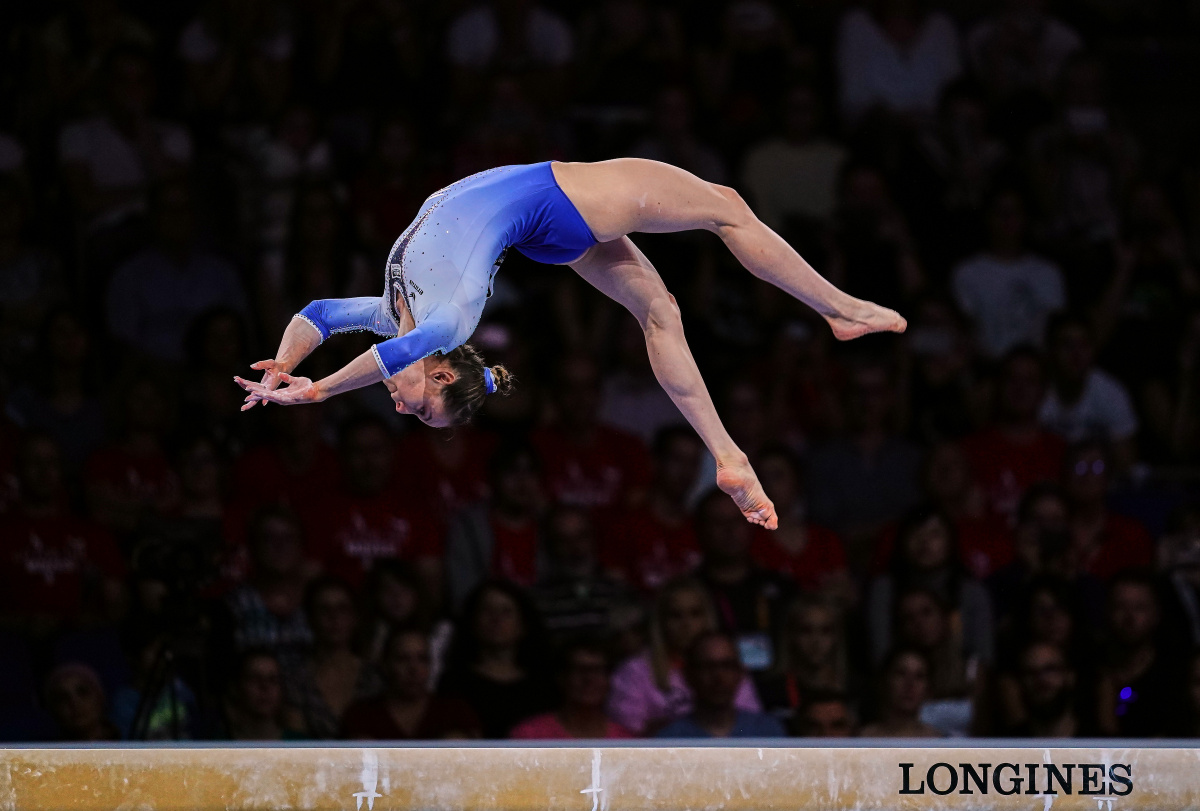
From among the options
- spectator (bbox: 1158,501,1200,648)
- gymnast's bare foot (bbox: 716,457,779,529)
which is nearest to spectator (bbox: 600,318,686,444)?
spectator (bbox: 1158,501,1200,648)

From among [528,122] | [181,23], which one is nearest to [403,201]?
[528,122]

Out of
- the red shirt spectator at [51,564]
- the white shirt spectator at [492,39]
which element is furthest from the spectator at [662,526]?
the white shirt spectator at [492,39]

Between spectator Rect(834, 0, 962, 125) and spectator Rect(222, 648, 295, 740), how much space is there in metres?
4.84

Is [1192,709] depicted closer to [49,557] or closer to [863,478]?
[863,478]

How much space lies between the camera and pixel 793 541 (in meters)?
7.34

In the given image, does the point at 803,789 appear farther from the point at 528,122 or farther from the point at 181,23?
the point at 181,23

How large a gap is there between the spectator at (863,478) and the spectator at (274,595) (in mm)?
2661

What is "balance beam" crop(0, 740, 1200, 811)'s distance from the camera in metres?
4.52

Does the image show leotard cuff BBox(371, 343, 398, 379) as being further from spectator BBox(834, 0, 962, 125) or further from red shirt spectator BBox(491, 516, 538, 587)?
spectator BBox(834, 0, 962, 125)

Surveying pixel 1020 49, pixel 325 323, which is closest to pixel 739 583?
pixel 325 323

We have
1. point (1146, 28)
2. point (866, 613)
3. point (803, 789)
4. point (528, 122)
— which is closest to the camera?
point (803, 789)

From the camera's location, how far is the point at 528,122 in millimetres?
8383

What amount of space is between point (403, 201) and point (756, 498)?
384cm

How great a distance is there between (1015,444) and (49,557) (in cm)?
495
